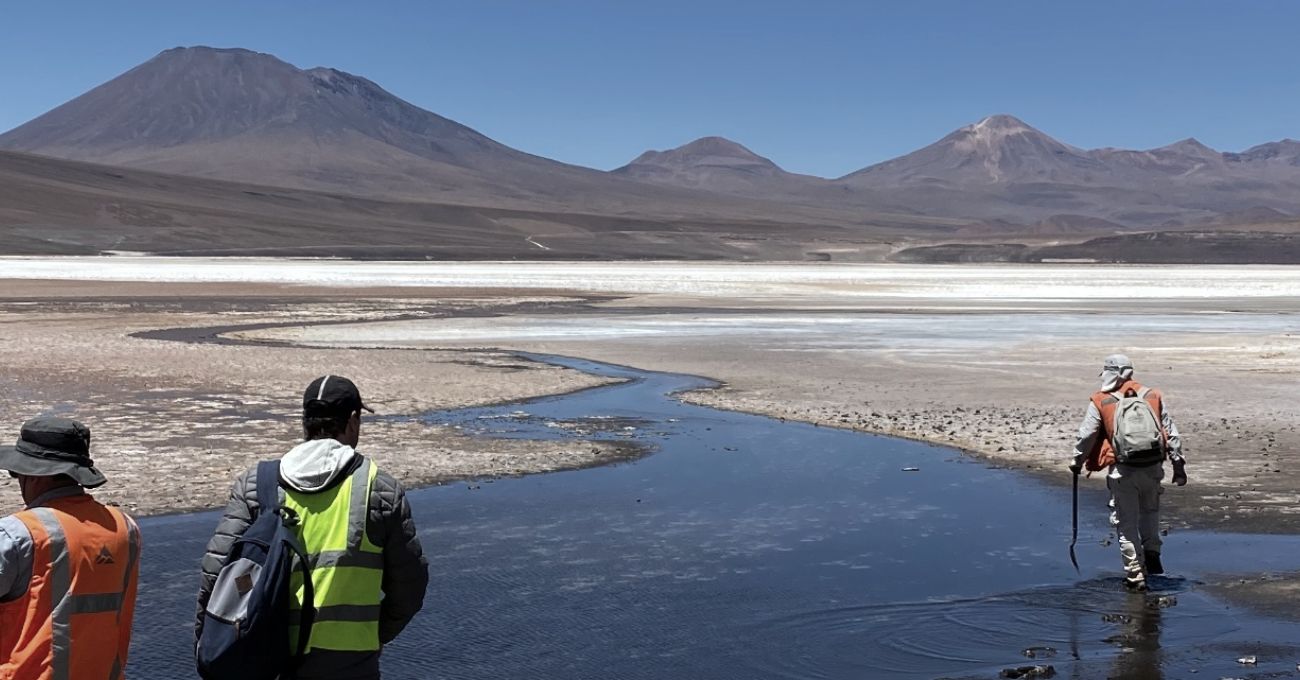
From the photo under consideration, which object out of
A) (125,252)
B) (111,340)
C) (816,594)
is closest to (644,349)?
(111,340)

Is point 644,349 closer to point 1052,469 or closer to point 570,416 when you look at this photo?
point 570,416

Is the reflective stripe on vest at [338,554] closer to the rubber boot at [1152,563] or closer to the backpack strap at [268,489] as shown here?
the backpack strap at [268,489]

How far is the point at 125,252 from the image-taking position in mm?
104438

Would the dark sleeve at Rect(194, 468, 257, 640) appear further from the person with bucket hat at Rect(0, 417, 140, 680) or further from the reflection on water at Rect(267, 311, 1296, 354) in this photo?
the reflection on water at Rect(267, 311, 1296, 354)

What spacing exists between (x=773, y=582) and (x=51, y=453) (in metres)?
5.81

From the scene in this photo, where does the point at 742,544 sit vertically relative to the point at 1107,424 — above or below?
below

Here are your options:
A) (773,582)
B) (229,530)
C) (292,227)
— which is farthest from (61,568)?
(292,227)

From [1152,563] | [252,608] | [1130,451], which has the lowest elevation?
[1152,563]

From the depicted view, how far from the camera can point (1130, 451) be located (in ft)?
29.0

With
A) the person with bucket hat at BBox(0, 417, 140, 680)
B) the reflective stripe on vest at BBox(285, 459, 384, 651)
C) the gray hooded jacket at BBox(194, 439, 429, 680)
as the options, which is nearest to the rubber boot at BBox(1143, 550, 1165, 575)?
the gray hooded jacket at BBox(194, 439, 429, 680)

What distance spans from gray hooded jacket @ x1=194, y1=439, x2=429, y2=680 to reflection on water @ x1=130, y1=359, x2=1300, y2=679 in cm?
295

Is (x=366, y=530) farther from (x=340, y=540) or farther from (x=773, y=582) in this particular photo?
(x=773, y=582)

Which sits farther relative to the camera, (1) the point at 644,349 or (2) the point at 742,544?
(1) the point at 644,349

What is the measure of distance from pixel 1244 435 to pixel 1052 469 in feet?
10.2
